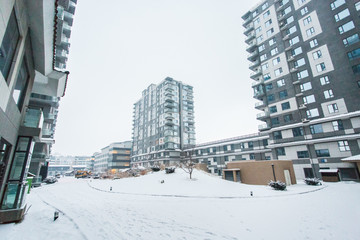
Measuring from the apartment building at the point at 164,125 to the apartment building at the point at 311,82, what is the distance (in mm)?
33787

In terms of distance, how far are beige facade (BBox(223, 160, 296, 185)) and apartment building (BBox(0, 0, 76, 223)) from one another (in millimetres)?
25793

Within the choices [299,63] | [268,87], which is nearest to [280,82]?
[268,87]

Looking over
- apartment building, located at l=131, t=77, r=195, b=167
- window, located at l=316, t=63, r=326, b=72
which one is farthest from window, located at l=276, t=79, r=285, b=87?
apartment building, located at l=131, t=77, r=195, b=167

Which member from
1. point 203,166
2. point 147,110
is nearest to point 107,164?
point 147,110

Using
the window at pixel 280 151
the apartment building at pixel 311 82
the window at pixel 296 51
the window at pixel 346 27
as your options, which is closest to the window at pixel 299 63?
the apartment building at pixel 311 82

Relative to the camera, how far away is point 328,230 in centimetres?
675

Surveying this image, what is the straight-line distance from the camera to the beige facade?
23219 mm

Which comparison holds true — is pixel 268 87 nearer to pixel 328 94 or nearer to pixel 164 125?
pixel 328 94

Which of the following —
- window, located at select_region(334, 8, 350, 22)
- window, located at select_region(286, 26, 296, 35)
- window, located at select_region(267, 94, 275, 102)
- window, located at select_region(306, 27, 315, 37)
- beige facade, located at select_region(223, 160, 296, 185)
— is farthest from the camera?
window, located at select_region(267, 94, 275, 102)

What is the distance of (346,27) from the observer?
99.2ft

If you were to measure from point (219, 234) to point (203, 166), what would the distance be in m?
41.3

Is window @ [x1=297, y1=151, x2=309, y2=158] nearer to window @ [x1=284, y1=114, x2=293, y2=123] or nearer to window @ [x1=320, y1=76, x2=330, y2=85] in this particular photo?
window @ [x1=284, y1=114, x2=293, y2=123]

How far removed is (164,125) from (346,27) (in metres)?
54.8

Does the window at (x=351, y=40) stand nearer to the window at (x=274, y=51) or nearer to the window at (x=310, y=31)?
the window at (x=310, y=31)
